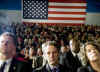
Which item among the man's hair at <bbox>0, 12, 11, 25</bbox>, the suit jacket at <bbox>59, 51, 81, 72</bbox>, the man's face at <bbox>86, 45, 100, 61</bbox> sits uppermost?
the man's hair at <bbox>0, 12, 11, 25</bbox>

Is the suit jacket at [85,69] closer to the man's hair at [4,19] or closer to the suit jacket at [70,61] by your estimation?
the suit jacket at [70,61]

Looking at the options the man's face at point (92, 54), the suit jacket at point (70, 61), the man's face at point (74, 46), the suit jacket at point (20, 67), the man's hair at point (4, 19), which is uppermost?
the man's hair at point (4, 19)

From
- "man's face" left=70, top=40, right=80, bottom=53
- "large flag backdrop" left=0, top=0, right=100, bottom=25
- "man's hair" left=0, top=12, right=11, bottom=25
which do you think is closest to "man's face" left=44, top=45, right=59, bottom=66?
"man's face" left=70, top=40, right=80, bottom=53

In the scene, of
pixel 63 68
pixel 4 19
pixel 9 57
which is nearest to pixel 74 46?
pixel 63 68

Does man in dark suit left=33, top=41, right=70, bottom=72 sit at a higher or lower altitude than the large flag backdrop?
lower

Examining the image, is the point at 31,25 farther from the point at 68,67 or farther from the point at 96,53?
the point at 96,53

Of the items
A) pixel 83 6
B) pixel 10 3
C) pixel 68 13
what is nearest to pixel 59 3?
pixel 68 13

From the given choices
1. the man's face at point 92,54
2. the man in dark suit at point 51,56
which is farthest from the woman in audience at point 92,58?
the man in dark suit at point 51,56

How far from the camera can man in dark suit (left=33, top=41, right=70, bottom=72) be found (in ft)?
8.75

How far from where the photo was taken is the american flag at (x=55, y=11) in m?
2.72

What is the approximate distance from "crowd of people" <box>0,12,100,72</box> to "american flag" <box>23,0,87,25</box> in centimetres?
10

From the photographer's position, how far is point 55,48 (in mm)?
2678

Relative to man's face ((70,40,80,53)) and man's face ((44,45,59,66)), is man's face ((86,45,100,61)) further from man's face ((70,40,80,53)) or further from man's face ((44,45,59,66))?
man's face ((44,45,59,66))

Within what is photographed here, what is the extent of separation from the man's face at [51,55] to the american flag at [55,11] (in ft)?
1.39
